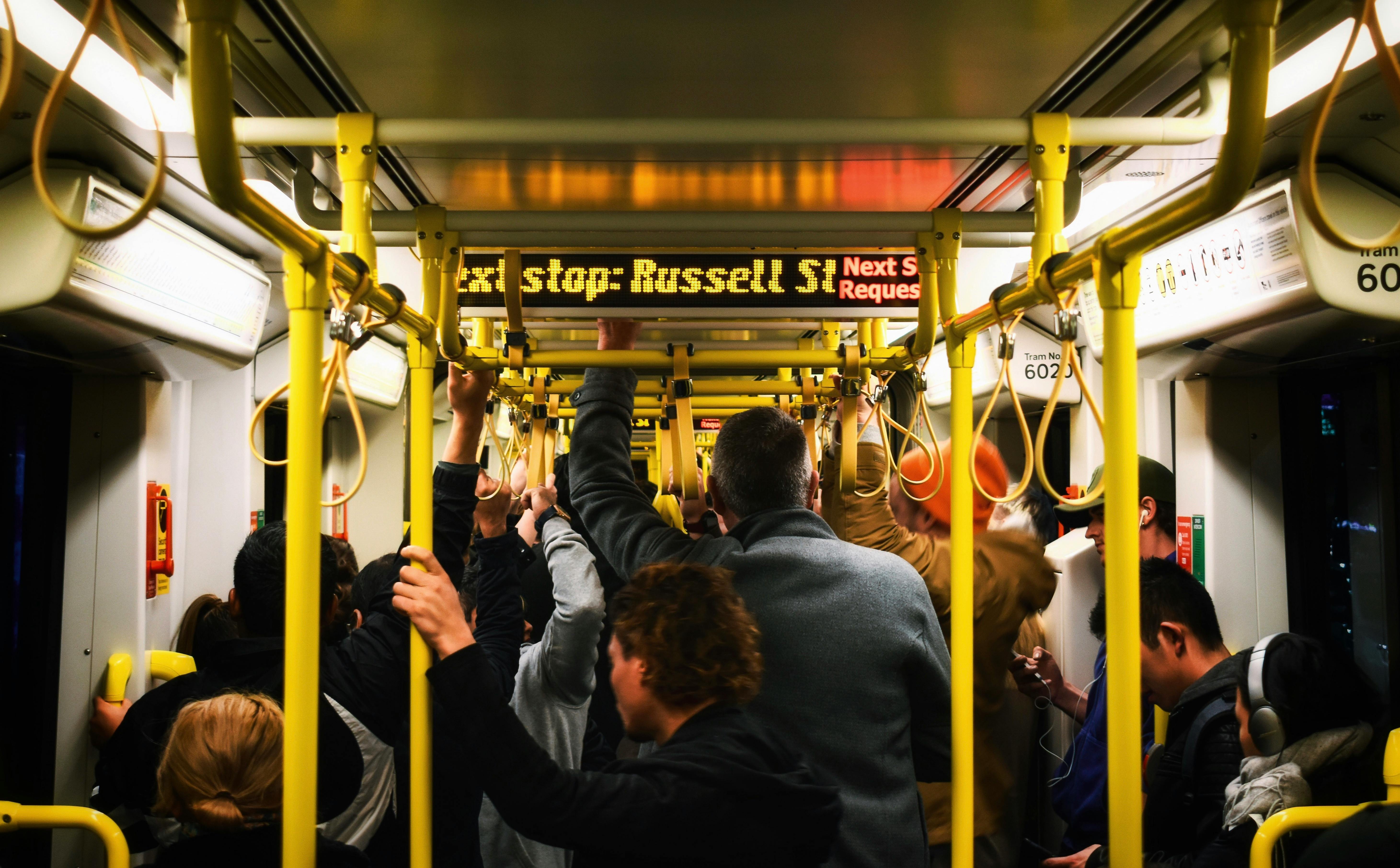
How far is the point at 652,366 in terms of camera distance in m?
2.30

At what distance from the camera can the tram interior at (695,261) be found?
1.60 meters

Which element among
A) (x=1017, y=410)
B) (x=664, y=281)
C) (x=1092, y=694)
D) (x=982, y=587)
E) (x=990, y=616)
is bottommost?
(x=1092, y=694)

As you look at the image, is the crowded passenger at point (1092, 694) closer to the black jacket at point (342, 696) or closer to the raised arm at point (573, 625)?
the raised arm at point (573, 625)

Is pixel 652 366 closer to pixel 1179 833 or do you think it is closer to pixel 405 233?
pixel 405 233

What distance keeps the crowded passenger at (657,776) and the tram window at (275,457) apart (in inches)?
167

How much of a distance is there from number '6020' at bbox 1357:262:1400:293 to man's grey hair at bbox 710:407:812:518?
1762 millimetres

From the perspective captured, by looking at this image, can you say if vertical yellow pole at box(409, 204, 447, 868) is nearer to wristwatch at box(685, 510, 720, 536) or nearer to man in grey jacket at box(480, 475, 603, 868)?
man in grey jacket at box(480, 475, 603, 868)

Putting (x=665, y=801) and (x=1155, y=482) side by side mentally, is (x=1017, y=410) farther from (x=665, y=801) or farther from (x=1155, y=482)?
(x=1155, y=482)

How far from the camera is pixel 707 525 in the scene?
3594 millimetres

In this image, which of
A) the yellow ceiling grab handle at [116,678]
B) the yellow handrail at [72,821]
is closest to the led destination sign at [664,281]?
the yellow handrail at [72,821]

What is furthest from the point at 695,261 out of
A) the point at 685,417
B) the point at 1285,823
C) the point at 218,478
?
the point at 218,478

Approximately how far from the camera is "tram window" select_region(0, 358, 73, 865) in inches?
131

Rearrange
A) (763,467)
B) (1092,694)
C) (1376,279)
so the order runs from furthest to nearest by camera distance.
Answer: (1092,694) → (1376,279) → (763,467)

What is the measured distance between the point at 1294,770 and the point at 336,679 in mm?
2404
